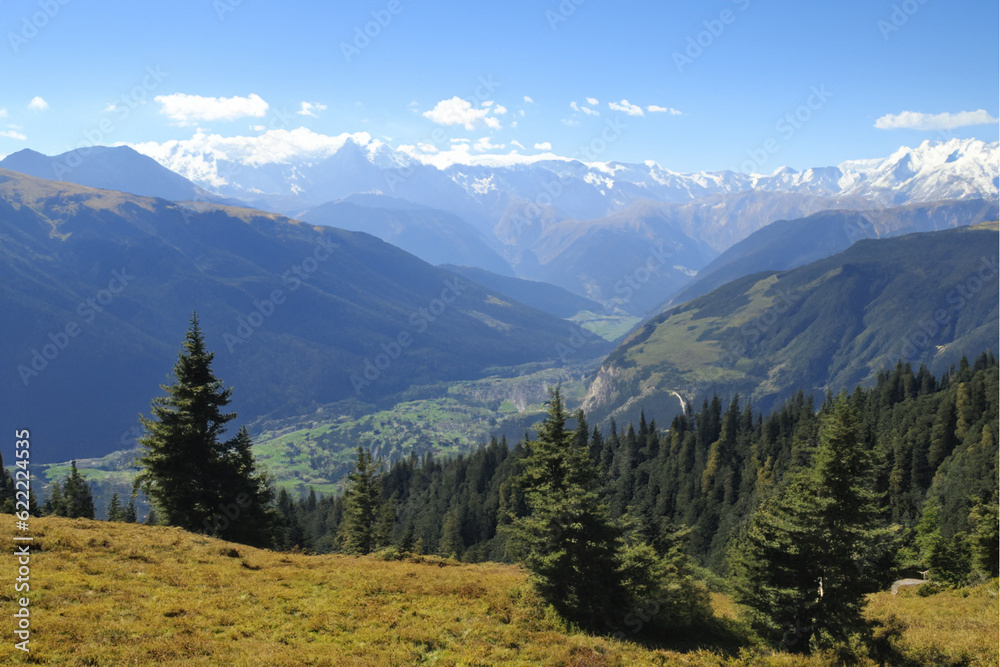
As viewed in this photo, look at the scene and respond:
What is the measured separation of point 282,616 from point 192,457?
2453cm

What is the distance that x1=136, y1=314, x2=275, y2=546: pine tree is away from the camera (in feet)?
142

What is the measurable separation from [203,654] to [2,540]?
1562 centimetres

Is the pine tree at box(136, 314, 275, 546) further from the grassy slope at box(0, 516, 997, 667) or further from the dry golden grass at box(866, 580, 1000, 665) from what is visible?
the dry golden grass at box(866, 580, 1000, 665)

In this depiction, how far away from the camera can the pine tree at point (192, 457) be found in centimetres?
4316

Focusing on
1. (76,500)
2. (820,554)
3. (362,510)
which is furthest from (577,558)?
(76,500)

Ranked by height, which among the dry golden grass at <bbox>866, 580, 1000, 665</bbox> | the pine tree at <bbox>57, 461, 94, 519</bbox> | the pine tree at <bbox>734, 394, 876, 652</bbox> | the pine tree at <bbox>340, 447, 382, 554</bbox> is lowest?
the pine tree at <bbox>57, 461, 94, 519</bbox>

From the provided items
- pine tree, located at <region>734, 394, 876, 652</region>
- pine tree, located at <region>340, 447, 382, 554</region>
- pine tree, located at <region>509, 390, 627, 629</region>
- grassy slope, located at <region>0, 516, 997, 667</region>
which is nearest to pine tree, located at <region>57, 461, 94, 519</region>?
pine tree, located at <region>340, 447, 382, 554</region>

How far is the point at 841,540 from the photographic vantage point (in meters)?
25.9

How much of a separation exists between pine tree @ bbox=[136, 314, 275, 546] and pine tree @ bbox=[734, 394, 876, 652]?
39704mm

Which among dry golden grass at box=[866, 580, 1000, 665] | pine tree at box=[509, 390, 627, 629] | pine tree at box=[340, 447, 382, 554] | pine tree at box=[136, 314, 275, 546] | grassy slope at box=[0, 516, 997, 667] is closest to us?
grassy slope at box=[0, 516, 997, 667]

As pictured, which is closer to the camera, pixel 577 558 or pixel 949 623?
pixel 577 558

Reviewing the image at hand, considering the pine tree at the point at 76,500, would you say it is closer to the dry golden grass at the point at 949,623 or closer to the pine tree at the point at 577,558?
the pine tree at the point at 577,558

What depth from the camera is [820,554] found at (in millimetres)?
26438

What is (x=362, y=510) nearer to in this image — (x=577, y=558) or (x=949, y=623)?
(x=577, y=558)
